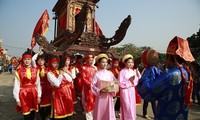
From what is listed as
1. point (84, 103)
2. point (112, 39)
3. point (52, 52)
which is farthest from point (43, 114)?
point (112, 39)

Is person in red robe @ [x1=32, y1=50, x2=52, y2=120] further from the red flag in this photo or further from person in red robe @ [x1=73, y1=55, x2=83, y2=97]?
the red flag

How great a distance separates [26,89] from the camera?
4531 mm

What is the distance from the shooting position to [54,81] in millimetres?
4320

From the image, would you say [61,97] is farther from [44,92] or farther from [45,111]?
[45,111]

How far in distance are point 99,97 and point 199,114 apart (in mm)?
4097

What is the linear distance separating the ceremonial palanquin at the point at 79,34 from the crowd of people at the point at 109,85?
1.55 feet

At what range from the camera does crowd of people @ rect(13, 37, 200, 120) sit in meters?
2.49

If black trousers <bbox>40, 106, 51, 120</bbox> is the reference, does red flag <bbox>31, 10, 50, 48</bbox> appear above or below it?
above

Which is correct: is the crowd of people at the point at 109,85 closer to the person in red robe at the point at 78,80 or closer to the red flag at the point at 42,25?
the person in red robe at the point at 78,80

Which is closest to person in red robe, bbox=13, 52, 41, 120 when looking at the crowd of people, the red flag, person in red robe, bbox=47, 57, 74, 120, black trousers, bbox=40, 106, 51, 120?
the crowd of people

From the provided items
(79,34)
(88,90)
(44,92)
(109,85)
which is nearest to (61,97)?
(109,85)

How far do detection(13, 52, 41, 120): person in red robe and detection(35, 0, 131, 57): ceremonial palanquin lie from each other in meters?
1.47

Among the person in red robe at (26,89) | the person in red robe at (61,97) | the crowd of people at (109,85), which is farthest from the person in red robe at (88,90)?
the person in red robe at (26,89)

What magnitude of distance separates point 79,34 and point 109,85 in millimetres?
3203
